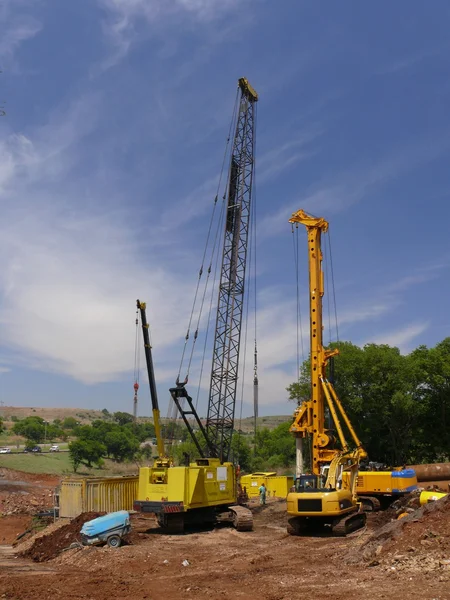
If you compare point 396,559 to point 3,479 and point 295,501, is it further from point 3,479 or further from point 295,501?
point 3,479

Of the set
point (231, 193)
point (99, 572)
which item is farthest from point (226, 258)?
point (99, 572)

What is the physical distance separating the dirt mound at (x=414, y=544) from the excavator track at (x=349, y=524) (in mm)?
4537

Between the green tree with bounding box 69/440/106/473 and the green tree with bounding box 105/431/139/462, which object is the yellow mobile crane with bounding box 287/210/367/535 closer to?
the green tree with bounding box 69/440/106/473

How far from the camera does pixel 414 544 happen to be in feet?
42.2

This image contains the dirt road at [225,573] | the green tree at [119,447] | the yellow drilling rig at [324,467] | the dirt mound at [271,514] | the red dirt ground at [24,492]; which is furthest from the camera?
the green tree at [119,447]

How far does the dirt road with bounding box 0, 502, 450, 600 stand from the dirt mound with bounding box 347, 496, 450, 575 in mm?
72

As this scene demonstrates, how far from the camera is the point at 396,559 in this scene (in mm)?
12336

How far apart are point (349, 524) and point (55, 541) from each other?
10.3 metres

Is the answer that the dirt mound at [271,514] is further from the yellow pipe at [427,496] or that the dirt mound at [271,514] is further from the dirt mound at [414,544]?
the dirt mound at [414,544]

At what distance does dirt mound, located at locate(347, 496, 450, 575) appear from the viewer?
11906mm

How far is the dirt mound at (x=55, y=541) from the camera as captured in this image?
1952 cm

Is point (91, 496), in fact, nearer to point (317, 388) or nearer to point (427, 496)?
point (317, 388)

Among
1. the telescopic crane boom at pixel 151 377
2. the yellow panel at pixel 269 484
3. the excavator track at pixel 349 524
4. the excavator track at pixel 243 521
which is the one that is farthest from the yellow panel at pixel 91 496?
the yellow panel at pixel 269 484

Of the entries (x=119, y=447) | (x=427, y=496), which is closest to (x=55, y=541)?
(x=427, y=496)
